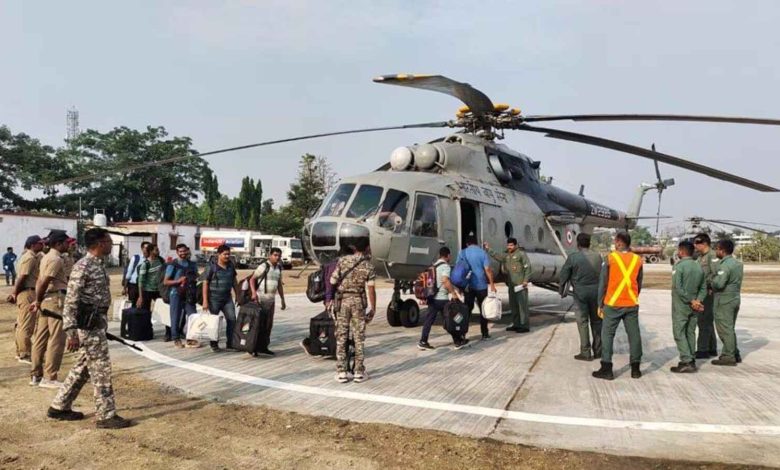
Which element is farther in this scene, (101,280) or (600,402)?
(600,402)

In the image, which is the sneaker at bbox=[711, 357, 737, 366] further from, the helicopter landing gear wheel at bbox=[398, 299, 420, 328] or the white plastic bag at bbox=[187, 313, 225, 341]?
the white plastic bag at bbox=[187, 313, 225, 341]

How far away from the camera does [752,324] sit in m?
11.5

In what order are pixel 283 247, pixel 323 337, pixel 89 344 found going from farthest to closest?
pixel 283 247
pixel 323 337
pixel 89 344

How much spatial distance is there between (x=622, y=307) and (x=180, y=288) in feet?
20.7

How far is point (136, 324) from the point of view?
8.73 m

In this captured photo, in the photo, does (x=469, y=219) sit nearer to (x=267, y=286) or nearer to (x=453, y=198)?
(x=453, y=198)

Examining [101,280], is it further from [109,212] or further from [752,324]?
[109,212]

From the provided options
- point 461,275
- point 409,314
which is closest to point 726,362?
point 461,275

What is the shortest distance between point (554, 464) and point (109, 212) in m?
56.5

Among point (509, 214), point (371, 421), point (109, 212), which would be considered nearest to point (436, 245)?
point (509, 214)

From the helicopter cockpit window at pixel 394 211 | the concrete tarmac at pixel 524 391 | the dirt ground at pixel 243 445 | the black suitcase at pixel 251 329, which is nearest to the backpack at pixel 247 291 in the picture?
the black suitcase at pixel 251 329

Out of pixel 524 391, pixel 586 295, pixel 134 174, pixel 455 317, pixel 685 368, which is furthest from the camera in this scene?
pixel 134 174

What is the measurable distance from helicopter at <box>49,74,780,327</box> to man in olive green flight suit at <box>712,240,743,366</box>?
2046 mm

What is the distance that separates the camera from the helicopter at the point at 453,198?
351 inches
